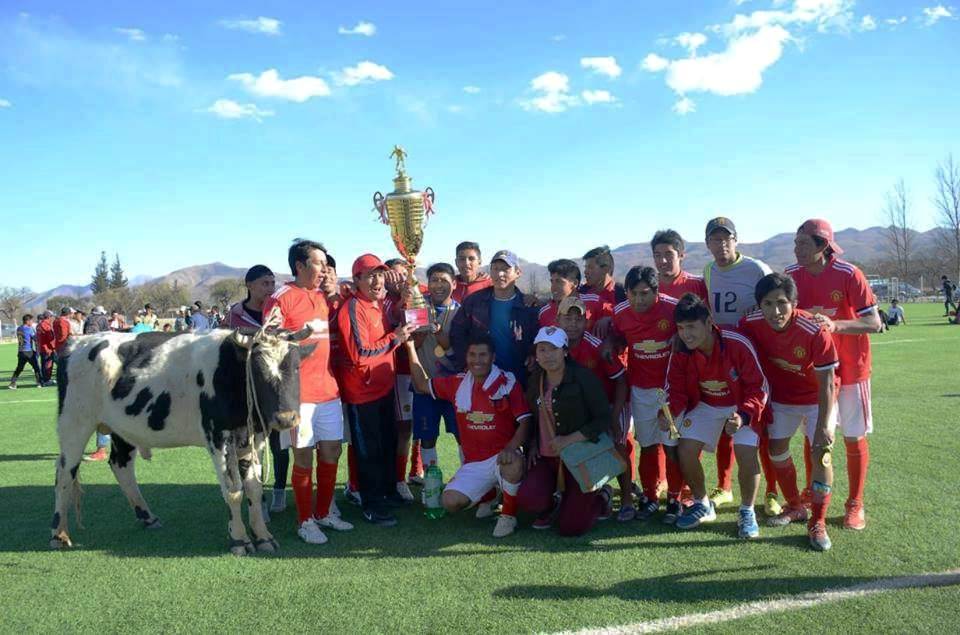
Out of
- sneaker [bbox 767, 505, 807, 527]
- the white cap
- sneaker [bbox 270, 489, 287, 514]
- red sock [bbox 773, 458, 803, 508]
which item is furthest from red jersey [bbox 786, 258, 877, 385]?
sneaker [bbox 270, 489, 287, 514]

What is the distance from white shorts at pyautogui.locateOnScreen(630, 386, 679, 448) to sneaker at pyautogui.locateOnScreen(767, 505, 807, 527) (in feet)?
3.30

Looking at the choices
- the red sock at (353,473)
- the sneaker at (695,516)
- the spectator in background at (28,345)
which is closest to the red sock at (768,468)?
the sneaker at (695,516)

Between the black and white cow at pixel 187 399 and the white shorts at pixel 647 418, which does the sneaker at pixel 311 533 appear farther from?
the white shorts at pixel 647 418

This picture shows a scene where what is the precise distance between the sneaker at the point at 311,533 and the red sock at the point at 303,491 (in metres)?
0.05

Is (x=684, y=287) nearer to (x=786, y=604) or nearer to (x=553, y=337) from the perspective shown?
(x=553, y=337)

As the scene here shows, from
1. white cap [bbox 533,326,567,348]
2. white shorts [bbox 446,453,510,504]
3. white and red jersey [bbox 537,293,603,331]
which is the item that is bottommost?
white shorts [bbox 446,453,510,504]

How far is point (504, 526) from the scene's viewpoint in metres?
4.88

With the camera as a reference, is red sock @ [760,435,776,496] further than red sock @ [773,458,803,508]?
Yes

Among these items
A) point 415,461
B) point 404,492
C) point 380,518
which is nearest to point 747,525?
point 380,518

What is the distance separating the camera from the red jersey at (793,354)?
4.51m

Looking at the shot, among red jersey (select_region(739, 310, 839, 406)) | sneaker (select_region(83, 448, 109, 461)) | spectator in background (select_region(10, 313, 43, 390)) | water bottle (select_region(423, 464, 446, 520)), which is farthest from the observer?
spectator in background (select_region(10, 313, 43, 390))

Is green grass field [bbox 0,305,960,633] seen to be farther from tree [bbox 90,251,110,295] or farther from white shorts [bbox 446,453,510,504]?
tree [bbox 90,251,110,295]

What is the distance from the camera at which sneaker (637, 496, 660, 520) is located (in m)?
5.14

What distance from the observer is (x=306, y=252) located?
498 cm
